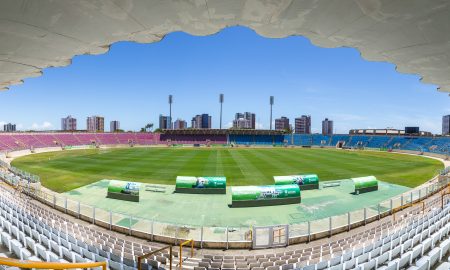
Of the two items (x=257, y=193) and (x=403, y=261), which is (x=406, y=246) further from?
(x=257, y=193)

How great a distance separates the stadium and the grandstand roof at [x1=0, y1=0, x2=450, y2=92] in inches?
0.7

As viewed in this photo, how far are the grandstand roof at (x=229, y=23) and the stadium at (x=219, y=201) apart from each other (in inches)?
0.7

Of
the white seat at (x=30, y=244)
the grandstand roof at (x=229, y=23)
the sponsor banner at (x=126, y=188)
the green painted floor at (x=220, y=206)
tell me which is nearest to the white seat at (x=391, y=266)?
the grandstand roof at (x=229, y=23)

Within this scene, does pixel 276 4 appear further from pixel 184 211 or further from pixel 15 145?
pixel 15 145

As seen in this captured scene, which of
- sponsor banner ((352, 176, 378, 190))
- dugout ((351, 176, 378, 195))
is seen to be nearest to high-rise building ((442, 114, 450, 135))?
dugout ((351, 176, 378, 195))

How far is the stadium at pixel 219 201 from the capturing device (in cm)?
238

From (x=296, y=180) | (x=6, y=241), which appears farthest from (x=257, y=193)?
(x=6, y=241)

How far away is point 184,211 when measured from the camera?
19.1 meters

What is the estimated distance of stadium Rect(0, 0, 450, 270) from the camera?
2383 millimetres

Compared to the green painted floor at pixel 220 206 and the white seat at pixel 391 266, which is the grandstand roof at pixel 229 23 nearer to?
the white seat at pixel 391 266

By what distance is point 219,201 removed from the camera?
21422 mm

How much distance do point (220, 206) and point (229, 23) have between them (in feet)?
61.8

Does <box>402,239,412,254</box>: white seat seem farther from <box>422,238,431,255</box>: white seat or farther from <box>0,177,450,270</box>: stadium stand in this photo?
<box>422,238,431,255</box>: white seat

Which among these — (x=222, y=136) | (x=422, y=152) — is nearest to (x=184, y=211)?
(x=422, y=152)
